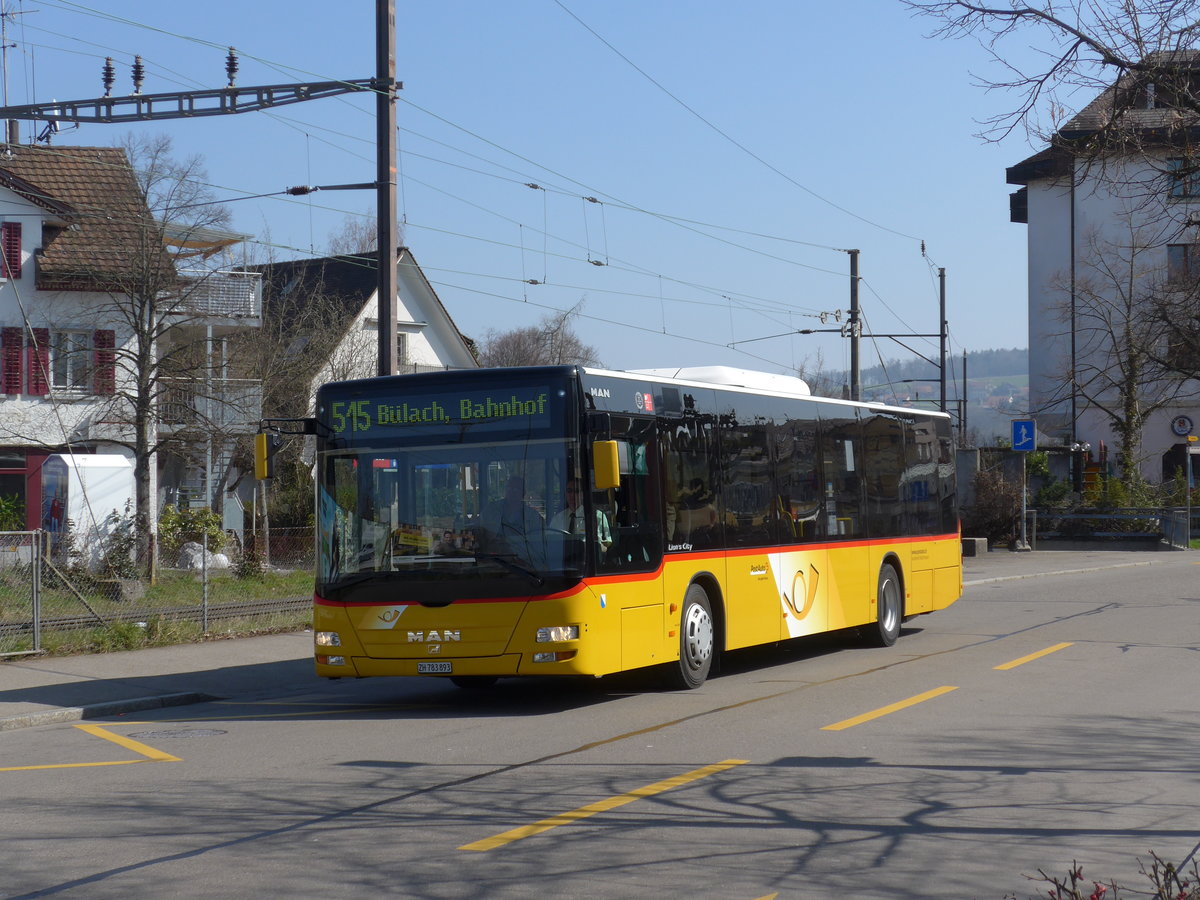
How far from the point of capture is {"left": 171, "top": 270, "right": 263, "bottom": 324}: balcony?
31875mm

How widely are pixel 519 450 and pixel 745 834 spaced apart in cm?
530

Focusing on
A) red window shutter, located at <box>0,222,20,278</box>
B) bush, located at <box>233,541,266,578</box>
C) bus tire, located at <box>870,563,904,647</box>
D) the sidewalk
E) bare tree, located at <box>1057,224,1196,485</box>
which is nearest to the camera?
the sidewalk

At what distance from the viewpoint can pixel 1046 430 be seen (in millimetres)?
63188

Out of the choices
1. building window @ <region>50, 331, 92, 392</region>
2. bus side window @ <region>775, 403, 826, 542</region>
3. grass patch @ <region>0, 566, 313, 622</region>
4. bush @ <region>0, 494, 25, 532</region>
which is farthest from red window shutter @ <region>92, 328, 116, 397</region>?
bus side window @ <region>775, 403, 826, 542</region>

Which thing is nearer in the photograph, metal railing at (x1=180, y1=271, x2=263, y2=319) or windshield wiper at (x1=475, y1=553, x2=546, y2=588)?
windshield wiper at (x1=475, y1=553, x2=546, y2=588)

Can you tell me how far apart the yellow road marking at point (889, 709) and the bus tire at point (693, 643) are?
1.97 meters

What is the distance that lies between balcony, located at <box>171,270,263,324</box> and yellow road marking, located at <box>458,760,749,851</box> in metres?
24.1

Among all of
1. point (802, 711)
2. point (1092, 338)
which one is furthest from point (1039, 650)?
point (1092, 338)

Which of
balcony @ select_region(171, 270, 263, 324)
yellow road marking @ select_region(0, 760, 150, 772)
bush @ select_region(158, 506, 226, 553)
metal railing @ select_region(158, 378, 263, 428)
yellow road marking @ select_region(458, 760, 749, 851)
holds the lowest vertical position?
yellow road marking @ select_region(0, 760, 150, 772)

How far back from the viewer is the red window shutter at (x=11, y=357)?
36.8 meters

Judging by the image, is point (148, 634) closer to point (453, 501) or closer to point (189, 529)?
point (453, 501)

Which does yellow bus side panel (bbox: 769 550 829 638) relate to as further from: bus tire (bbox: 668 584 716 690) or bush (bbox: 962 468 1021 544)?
bush (bbox: 962 468 1021 544)

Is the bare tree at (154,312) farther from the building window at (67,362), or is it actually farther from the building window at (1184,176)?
the building window at (1184,176)

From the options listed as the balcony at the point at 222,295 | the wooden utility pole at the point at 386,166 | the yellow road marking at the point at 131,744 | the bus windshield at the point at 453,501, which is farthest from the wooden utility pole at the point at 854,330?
the yellow road marking at the point at 131,744
